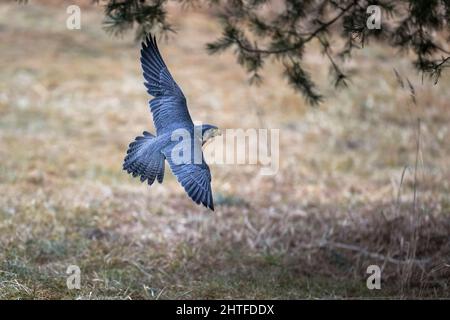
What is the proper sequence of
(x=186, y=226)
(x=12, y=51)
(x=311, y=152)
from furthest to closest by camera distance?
(x=12, y=51) < (x=311, y=152) < (x=186, y=226)

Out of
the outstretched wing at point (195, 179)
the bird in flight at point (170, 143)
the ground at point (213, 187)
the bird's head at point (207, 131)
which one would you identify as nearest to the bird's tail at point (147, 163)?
the bird in flight at point (170, 143)

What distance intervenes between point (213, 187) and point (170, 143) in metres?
3.59

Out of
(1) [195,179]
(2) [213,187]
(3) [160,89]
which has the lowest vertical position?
(2) [213,187]

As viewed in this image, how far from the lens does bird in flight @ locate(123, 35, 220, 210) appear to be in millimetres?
3689

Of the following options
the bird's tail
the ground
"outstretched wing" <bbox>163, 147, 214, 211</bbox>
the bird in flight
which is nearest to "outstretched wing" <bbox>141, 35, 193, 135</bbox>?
the bird in flight

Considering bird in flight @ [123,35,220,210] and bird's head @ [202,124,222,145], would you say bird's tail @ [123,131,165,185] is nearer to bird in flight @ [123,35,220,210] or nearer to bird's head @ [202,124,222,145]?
bird in flight @ [123,35,220,210]

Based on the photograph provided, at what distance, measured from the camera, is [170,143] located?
3.91 metres

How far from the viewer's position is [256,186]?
7.60 m

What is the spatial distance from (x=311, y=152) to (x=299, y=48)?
3829mm

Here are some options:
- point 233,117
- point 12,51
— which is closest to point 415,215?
point 233,117

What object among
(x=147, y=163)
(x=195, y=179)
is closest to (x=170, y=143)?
(x=147, y=163)

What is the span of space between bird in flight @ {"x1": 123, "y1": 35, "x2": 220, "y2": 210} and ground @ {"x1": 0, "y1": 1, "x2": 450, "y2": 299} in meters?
0.87

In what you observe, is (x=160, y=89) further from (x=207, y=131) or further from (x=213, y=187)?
(x=213, y=187)
